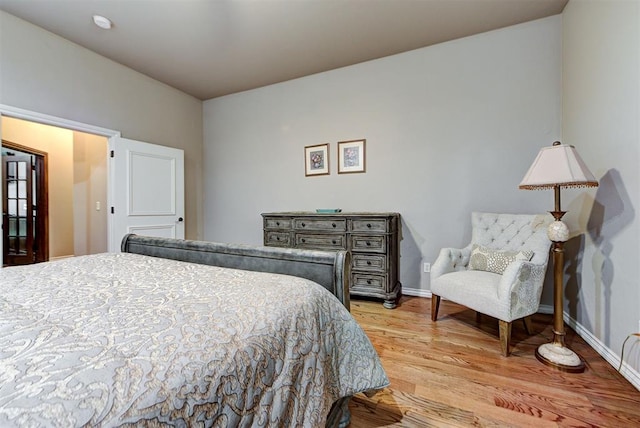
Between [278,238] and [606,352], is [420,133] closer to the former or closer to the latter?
[278,238]

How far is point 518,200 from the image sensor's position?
2770 mm

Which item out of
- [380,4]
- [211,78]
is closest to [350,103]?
[380,4]

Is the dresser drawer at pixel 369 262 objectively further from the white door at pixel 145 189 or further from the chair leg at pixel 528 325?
the white door at pixel 145 189

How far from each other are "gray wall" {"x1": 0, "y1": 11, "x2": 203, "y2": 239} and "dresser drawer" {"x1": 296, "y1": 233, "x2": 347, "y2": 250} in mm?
2109

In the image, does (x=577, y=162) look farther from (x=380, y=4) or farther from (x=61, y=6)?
(x=61, y=6)

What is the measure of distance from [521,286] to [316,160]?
2542 millimetres

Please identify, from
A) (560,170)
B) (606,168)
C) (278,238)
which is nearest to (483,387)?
(560,170)

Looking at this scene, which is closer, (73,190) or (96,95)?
(96,95)

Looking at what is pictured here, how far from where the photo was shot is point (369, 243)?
2.93 metres

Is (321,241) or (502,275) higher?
(321,241)

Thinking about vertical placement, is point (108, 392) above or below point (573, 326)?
above

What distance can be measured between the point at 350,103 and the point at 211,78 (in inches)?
74.4

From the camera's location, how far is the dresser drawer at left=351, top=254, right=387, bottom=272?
287cm

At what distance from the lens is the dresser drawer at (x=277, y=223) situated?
3328 millimetres
